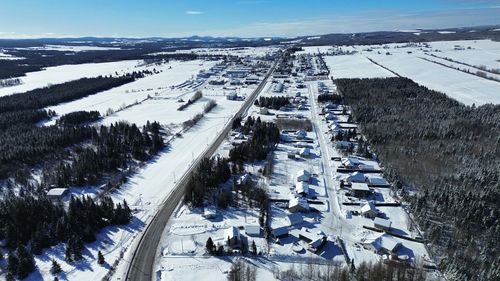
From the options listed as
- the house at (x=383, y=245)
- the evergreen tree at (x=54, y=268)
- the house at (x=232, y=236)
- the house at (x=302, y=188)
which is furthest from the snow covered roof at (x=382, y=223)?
the evergreen tree at (x=54, y=268)

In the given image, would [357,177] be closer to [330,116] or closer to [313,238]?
[313,238]

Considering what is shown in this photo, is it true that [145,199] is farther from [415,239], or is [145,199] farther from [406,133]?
[406,133]

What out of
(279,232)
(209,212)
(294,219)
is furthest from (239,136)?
(279,232)

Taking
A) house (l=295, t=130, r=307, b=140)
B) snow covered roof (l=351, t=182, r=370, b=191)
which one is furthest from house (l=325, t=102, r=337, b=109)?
snow covered roof (l=351, t=182, r=370, b=191)

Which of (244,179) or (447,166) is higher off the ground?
(244,179)

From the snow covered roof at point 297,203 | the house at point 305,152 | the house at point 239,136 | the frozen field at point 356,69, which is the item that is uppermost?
the frozen field at point 356,69

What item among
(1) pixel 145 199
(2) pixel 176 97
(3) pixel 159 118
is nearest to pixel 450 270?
(1) pixel 145 199

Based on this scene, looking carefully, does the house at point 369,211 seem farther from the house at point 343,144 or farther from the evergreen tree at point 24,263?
the evergreen tree at point 24,263

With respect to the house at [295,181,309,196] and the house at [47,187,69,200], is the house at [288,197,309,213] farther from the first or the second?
the house at [47,187,69,200]
